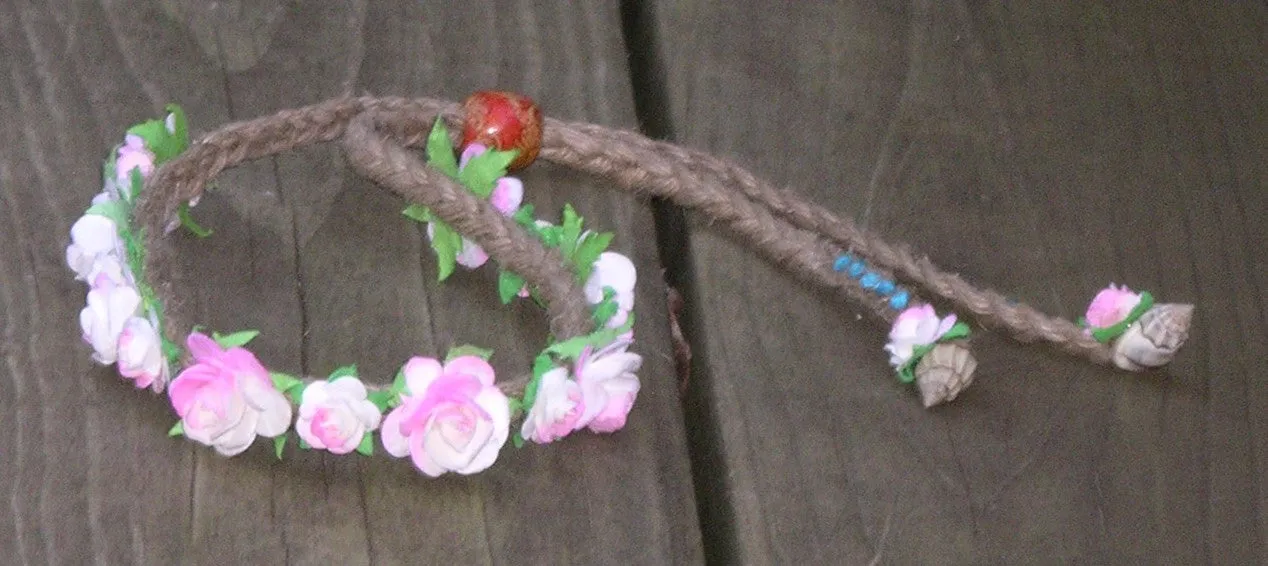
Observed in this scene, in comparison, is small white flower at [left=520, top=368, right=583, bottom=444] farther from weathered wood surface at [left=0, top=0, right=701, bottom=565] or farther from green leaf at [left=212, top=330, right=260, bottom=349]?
green leaf at [left=212, top=330, right=260, bottom=349]

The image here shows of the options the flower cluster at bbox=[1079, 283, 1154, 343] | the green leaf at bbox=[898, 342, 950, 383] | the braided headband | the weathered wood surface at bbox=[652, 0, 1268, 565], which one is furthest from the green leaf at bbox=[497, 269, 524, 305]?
the flower cluster at bbox=[1079, 283, 1154, 343]

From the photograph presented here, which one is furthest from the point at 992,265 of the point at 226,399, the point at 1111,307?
the point at 226,399

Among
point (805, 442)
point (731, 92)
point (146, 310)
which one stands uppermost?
point (731, 92)

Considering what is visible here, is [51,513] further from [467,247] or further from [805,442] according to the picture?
[805,442]

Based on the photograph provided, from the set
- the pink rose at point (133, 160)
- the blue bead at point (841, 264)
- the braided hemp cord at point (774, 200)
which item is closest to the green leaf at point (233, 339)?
the pink rose at point (133, 160)

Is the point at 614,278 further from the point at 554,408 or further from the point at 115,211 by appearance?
the point at 115,211

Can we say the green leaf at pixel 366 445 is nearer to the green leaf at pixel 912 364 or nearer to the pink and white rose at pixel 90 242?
the pink and white rose at pixel 90 242

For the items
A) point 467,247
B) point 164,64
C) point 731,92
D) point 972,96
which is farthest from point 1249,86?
point 164,64
